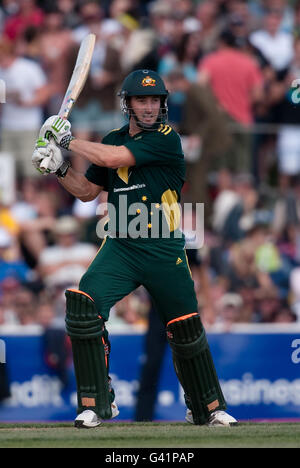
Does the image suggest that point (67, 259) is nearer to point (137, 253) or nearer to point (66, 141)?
point (137, 253)

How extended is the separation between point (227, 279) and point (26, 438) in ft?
18.8

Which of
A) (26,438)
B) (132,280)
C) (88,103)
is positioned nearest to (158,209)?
(132,280)

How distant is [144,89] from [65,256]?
196 inches

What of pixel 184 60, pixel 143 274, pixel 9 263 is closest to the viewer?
pixel 143 274

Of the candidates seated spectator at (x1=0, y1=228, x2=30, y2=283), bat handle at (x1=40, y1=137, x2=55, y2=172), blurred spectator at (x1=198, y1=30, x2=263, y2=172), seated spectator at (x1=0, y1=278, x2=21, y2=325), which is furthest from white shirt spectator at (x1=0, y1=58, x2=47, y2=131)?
bat handle at (x1=40, y1=137, x2=55, y2=172)

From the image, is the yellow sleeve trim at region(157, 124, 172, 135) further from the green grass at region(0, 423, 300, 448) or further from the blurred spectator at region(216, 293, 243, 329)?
the blurred spectator at region(216, 293, 243, 329)

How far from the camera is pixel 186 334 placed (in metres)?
6.95

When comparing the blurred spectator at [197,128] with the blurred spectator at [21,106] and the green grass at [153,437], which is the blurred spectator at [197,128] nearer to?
the blurred spectator at [21,106]

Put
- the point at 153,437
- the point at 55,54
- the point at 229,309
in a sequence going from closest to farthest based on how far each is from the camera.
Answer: the point at 153,437 < the point at 229,309 < the point at 55,54

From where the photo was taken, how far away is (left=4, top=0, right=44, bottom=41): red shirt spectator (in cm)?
1348

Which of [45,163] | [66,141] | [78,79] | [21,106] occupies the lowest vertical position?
[45,163]

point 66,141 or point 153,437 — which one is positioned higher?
point 66,141

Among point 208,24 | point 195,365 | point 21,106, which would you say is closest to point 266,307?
point 21,106

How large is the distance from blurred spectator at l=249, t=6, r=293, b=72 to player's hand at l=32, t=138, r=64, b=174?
681 centimetres
